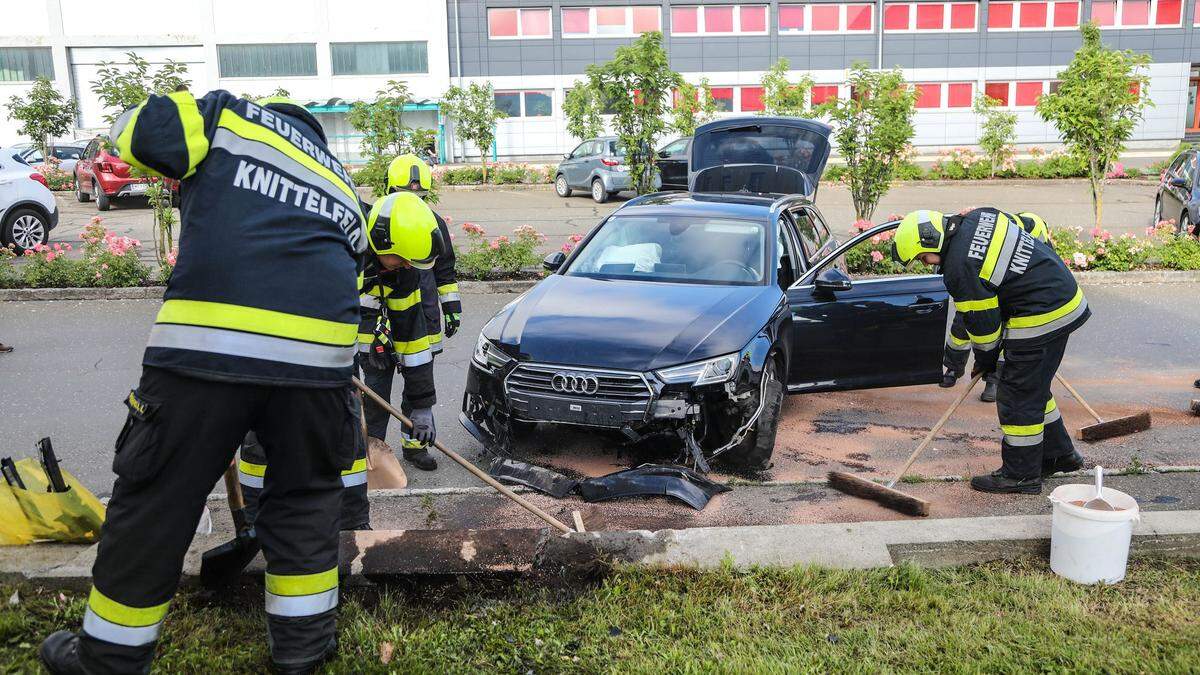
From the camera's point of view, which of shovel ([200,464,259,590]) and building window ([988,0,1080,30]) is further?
building window ([988,0,1080,30])

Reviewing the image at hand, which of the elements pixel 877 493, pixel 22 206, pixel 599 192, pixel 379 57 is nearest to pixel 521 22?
pixel 379 57

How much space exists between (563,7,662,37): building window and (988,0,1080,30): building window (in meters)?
14.6

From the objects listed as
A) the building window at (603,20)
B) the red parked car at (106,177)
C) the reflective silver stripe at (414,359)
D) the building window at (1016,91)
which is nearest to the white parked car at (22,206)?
the red parked car at (106,177)

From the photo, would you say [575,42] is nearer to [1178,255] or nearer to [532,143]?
[532,143]

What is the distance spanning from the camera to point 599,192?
23.0 metres

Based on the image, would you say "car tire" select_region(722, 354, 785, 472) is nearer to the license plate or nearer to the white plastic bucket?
the license plate

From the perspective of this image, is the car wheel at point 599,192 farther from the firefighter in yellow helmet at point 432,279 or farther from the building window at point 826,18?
the building window at point 826,18

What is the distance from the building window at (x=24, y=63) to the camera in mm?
43000

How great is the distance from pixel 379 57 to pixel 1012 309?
133 feet

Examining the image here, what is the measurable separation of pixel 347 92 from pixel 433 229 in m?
40.8

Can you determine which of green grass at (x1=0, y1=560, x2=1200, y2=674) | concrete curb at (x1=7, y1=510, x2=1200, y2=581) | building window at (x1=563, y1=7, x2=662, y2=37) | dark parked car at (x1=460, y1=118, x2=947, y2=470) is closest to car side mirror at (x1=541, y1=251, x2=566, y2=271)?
dark parked car at (x1=460, y1=118, x2=947, y2=470)

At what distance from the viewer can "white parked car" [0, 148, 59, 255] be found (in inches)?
568

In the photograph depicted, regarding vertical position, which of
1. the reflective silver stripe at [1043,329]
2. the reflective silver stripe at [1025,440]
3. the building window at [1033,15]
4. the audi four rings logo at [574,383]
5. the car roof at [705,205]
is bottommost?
the reflective silver stripe at [1025,440]

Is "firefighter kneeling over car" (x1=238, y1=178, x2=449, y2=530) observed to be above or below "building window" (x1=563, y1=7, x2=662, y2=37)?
below
